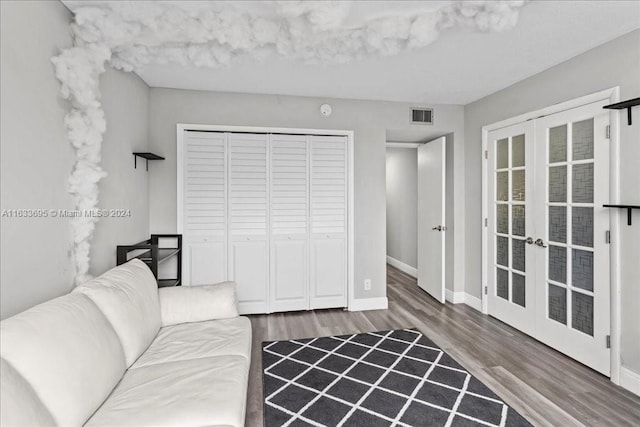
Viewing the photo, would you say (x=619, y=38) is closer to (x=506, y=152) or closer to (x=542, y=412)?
(x=506, y=152)

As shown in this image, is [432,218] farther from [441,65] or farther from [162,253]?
[162,253]

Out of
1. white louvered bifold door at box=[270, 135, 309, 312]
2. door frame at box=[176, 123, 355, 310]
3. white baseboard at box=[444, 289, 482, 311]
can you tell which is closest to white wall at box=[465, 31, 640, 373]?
white baseboard at box=[444, 289, 482, 311]

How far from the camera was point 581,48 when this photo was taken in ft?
8.23

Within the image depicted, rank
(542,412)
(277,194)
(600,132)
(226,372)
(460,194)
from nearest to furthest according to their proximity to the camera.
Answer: (226,372) → (542,412) → (600,132) → (277,194) → (460,194)

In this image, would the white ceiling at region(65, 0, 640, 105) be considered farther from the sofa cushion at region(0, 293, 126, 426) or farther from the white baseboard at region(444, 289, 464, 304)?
the white baseboard at region(444, 289, 464, 304)

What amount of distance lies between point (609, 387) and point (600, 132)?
182cm

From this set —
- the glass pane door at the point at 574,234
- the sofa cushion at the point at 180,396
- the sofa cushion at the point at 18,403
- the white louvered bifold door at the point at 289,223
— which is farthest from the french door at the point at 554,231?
the sofa cushion at the point at 18,403

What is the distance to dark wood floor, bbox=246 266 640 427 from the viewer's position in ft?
6.53

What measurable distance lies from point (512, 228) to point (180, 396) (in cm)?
326

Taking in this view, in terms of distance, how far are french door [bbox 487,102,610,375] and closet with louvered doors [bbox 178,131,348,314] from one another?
168 cm

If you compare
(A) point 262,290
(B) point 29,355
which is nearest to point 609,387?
(A) point 262,290

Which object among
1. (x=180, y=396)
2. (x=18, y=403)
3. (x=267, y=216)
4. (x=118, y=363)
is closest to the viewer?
(x=18, y=403)

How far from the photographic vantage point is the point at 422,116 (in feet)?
12.9

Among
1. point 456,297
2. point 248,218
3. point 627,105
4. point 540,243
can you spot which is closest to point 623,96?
point 627,105
